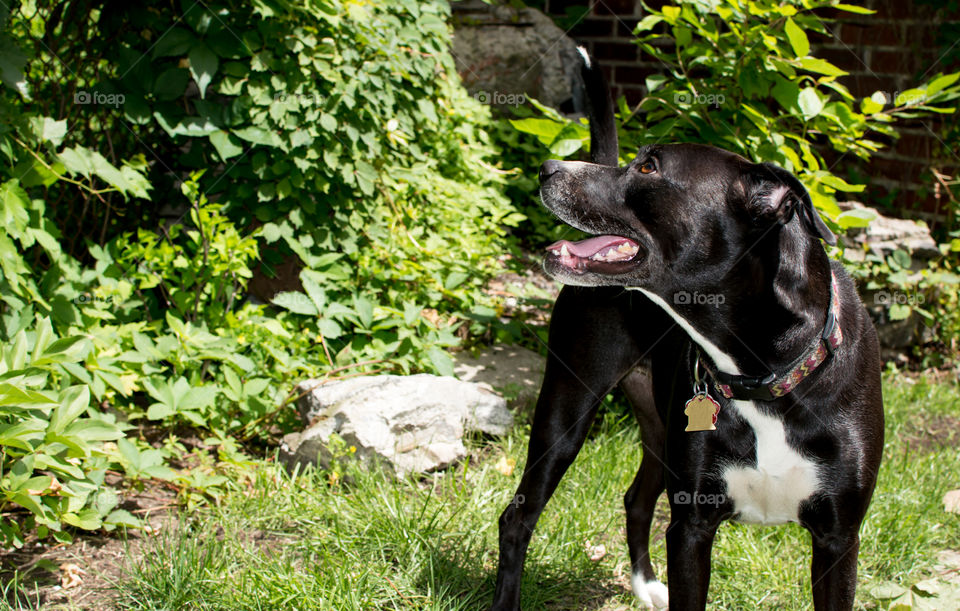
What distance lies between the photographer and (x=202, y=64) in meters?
3.49

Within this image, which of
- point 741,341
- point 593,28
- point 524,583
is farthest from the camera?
point 593,28

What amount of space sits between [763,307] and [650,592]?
113cm

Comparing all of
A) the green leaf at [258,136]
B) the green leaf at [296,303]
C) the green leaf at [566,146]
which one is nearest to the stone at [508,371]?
the green leaf at [296,303]

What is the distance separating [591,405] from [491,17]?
15.7ft

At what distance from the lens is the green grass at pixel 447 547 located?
8.48 ft

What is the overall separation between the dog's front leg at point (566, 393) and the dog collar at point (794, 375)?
0.49 metres

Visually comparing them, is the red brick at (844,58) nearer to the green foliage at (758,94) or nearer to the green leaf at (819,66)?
the green foliage at (758,94)

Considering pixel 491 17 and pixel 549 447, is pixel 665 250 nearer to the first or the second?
pixel 549 447

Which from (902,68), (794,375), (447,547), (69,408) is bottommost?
(447,547)

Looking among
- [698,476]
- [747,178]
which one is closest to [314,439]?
[698,476]

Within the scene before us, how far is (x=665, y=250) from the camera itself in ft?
7.64

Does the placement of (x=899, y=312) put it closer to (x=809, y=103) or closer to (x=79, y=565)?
(x=809, y=103)
